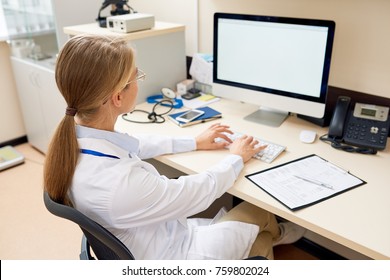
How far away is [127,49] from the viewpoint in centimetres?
102

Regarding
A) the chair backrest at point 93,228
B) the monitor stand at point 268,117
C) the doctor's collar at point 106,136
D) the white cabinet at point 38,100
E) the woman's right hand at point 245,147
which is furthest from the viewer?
the white cabinet at point 38,100

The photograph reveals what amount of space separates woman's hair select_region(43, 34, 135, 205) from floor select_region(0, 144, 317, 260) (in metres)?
1.19

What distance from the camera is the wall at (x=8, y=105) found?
2914 millimetres

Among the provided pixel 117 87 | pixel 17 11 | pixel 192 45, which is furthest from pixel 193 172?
pixel 17 11

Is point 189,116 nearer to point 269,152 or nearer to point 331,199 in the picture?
point 269,152

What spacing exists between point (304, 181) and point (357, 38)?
2.45 ft

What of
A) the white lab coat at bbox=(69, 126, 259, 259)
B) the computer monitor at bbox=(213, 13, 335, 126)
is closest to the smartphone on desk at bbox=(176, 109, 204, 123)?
the computer monitor at bbox=(213, 13, 335, 126)

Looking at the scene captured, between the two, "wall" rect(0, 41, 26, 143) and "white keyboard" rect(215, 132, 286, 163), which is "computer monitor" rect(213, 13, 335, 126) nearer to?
"white keyboard" rect(215, 132, 286, 163)

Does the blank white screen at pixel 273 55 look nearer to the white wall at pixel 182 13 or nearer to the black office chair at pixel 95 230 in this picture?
the white wall at pixel 182 13

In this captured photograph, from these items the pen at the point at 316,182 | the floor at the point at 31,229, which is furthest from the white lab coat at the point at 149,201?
the floor at the point at 31,229

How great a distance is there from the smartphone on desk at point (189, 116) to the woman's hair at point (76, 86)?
74 centimetres

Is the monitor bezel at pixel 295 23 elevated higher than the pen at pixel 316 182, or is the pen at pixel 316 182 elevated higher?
the monitor bezel at pixel 295 23

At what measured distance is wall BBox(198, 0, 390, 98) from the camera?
4.95 feet

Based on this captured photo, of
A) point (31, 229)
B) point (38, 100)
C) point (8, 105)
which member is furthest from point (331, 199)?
point (8, 105)
